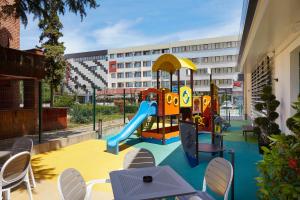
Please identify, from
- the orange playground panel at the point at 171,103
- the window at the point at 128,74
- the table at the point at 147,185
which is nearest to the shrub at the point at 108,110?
the orange playground panel at the point at 171,103

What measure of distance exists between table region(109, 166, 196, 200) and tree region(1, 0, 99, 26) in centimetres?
660

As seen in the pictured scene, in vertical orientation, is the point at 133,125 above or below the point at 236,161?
above

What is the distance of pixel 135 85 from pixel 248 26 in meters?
60.3

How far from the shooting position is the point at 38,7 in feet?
26.1

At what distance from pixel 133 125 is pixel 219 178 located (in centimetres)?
657

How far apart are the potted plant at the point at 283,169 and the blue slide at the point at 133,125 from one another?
6.14 m

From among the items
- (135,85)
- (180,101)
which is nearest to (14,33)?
(180,101)

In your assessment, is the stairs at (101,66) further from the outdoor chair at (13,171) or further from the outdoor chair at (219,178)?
the outdoor chair at (219,178)

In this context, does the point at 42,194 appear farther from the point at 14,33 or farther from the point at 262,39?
the point at 14,33

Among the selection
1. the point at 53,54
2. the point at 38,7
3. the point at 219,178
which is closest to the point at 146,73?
the point at 53,54

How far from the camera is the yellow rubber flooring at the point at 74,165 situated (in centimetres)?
473

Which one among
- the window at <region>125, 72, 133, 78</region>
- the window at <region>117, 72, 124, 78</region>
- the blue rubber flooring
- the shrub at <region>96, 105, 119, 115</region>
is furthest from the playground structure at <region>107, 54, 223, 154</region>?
the window at <region>117, 72, 124, 78</region>

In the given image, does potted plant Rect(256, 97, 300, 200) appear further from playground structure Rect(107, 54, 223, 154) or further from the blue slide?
the blue slide

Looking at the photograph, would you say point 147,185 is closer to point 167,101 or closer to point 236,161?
point 236,161
